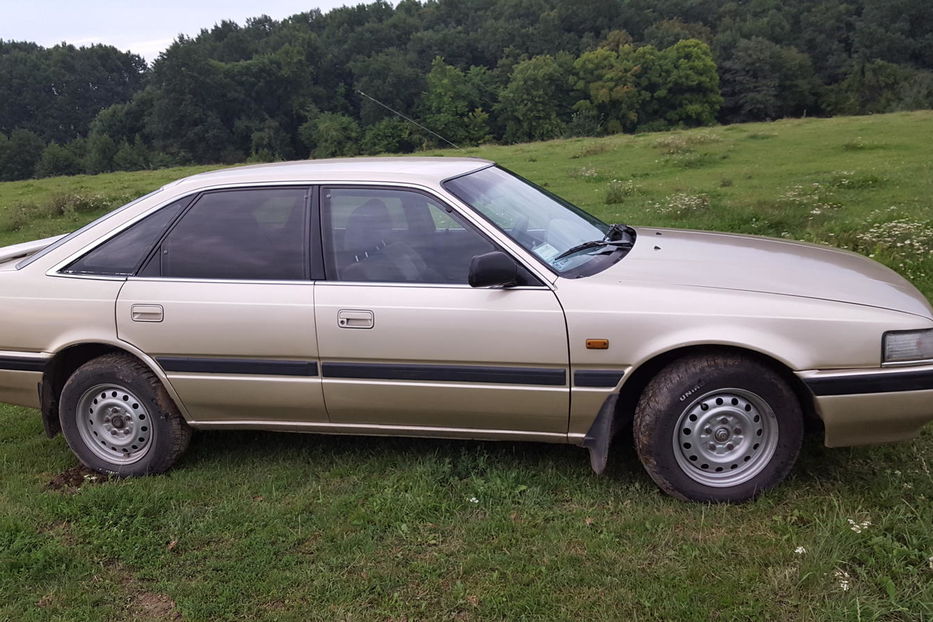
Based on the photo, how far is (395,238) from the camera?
3.90 metres

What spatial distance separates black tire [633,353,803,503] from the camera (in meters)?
3.42

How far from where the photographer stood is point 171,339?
156 inches

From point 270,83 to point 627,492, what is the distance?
67.6m

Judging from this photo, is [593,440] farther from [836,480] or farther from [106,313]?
[106,313]

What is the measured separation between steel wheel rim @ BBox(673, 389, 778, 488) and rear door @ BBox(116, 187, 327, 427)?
183 centimetres

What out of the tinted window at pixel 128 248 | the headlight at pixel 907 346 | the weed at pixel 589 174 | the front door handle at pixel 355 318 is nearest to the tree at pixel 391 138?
the weed at pixel 589 174

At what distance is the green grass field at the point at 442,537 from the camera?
2957 millimetres

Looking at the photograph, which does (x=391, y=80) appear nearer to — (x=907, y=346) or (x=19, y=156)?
(x=19, y=156)

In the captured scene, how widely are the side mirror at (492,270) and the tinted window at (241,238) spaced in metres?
0.95

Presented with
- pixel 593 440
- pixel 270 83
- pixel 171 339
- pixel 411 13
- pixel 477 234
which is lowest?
pixel 593 440

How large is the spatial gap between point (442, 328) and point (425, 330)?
85 millimetres

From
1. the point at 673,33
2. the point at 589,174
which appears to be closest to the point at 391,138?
the point at 589,174

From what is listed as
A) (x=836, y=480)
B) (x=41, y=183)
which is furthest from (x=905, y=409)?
(x=41, y=183)

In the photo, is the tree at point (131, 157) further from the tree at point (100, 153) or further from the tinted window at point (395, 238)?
the tinted window at point (395, 238)
